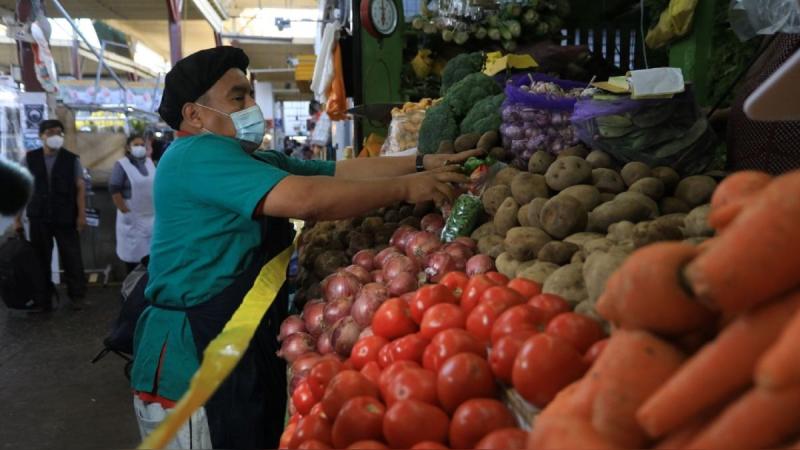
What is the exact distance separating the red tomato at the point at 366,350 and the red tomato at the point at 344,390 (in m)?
0.23

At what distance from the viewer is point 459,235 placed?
300 centimetres

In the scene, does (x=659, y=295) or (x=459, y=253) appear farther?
(x=459, y=253)

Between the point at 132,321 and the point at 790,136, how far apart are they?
3.67 meters

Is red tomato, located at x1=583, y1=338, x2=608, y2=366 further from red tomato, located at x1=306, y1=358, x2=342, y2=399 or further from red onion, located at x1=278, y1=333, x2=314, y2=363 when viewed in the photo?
red onion, located at x1=278, y1=333, x2=314, y2=363

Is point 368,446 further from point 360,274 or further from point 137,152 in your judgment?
point 137,152

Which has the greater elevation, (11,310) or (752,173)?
(752,173)

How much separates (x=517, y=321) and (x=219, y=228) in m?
1.58

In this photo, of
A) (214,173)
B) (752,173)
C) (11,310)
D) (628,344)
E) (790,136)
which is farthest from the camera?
(11,310)

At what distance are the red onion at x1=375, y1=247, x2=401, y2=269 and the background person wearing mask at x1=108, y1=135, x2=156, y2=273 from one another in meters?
6.55

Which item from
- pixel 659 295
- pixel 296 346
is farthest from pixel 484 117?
pixel 659 295

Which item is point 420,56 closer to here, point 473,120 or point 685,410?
point 473,120

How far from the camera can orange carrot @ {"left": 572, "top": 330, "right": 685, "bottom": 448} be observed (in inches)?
40.8

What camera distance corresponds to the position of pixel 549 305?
181 cm

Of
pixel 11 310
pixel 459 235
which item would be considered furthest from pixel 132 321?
pixel 11 310
